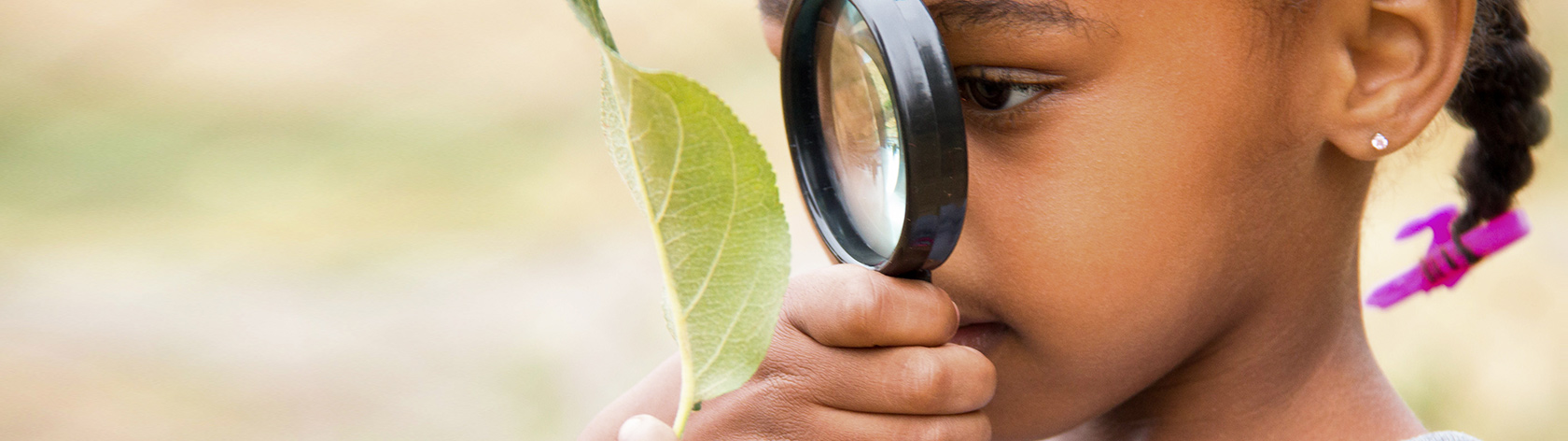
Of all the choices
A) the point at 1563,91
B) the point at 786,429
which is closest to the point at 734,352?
the point at 786,429

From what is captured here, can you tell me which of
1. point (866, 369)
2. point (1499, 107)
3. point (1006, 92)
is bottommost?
point (1499, 107)

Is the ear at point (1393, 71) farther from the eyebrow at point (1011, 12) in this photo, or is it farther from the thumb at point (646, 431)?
the thumb at point (646, 431)

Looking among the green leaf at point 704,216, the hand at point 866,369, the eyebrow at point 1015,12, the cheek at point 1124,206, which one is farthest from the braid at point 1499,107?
the green leaf at point 704,216

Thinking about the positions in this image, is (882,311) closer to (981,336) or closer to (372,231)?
(981,336)

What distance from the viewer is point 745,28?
133 inches

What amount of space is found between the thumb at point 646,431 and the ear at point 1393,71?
0.48 m

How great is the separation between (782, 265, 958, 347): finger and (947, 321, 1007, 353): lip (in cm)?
9

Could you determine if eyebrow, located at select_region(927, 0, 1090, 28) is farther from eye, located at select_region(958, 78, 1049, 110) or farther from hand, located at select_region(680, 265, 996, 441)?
hand, located at select_region(680, 265, 996, 441)

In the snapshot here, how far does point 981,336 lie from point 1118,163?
15 cm

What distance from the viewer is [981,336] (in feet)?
2.64

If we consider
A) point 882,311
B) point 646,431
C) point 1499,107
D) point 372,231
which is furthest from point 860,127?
point 372,231

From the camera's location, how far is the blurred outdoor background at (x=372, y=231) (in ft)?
7.48

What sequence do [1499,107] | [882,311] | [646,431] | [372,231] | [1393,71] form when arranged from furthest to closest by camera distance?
[372,231]
[1499,107]
[1393,71]
[882,311]
[646,431]

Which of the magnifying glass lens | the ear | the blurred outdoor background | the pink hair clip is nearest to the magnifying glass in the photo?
the magnifying glass lens
